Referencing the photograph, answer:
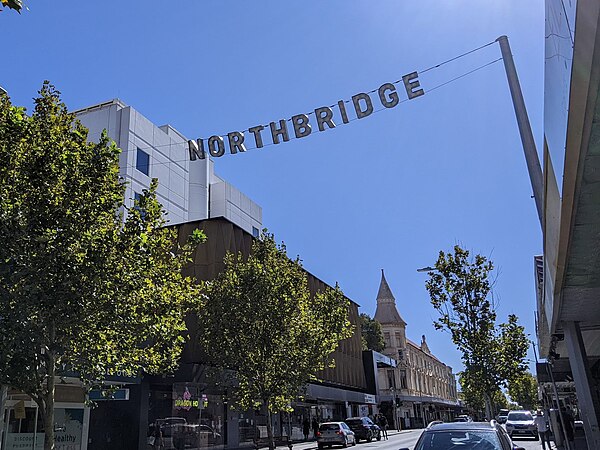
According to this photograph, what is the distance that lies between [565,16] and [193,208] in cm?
4460

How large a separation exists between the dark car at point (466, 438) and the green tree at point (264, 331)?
11.7m

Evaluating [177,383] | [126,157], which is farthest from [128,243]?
[126,157]

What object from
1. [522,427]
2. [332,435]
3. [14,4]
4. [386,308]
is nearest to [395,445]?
[332,435]

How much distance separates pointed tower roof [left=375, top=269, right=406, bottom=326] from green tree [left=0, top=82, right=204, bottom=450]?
68405mm

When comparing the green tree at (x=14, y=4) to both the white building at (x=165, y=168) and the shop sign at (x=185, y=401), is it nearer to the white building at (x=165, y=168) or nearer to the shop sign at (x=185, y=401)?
the shop sign at (x=185, y=401)

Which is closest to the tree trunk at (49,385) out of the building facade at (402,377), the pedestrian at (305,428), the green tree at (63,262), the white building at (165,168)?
the green tree at (63,262)

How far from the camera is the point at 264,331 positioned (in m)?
20.3

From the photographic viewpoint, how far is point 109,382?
16922 mm

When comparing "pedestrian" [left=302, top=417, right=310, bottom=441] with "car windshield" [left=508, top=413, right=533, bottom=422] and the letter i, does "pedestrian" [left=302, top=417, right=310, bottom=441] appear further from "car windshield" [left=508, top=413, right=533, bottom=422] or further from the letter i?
the letter i

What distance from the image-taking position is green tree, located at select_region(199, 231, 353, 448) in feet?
66.5

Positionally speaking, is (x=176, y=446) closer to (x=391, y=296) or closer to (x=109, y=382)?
(x=109, y=382)

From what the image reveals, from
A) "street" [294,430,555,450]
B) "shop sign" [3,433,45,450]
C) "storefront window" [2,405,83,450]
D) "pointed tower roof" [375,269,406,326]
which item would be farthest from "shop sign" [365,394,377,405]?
"shop sign" [3,433,45,450]

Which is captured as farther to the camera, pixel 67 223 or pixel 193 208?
pixel 193 208

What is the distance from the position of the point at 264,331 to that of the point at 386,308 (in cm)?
5973
